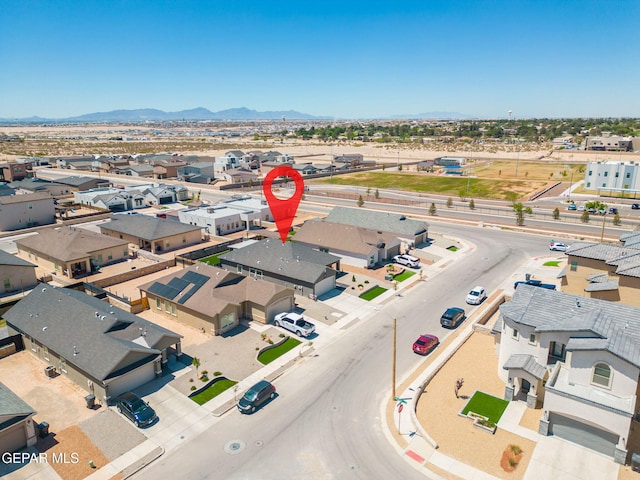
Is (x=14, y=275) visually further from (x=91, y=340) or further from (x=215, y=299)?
(x=215, y=299)

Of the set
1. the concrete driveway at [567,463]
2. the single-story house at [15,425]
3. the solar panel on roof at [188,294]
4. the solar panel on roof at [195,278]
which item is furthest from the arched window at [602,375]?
the single-story house at [15,425]

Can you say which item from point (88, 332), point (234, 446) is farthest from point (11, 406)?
point (234, 446)

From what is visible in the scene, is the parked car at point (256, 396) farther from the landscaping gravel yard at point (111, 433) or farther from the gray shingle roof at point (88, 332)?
the gray shingle roof at point (88, 332)

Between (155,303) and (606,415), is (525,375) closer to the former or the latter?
(606,415)

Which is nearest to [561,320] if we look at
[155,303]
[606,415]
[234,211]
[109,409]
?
[606,415]

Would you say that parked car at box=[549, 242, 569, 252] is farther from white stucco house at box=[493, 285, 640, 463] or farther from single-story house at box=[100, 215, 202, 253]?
single-story house at box=[100, 215, 202, 253]
